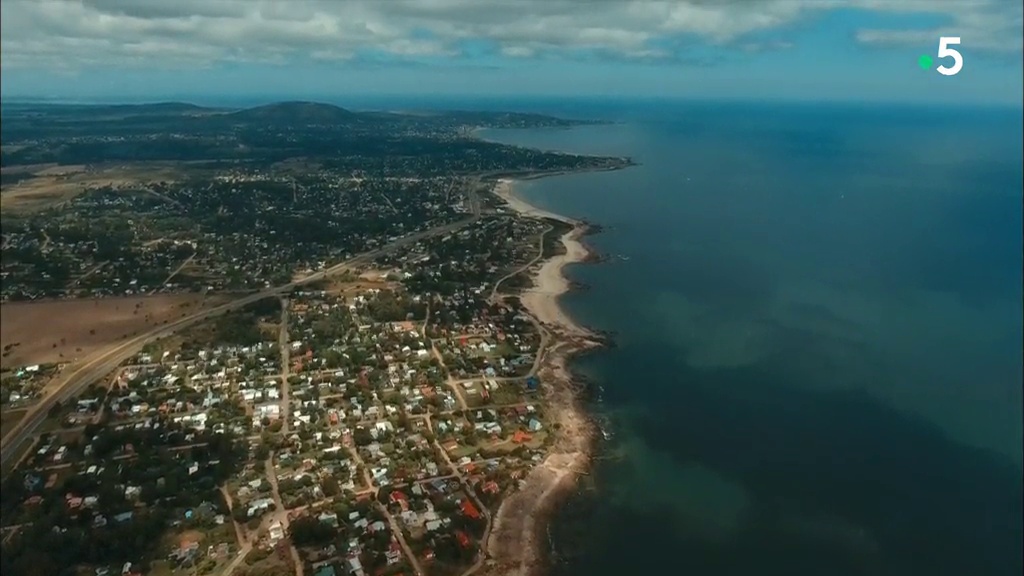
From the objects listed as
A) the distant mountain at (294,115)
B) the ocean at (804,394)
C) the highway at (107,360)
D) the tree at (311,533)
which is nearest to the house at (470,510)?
the ocean at (804,394)

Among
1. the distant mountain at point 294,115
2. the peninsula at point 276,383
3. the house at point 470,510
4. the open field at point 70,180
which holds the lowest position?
the house at point 470,510

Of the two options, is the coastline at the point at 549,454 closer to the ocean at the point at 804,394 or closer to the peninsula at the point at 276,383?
the peninsula at the point at 276,383

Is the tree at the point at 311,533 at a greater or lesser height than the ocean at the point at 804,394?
lesser

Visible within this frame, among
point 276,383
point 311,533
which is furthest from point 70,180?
point 311,533

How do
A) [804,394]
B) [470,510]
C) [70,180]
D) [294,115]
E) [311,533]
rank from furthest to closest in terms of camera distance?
[294,115] → [70,180] → [804,394] → [470,510] → [311,533]

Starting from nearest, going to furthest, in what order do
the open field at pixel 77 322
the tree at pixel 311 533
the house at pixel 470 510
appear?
the tree at pixel 311 533 → the house at pixel 470 510 → the open field at pixel 77 322

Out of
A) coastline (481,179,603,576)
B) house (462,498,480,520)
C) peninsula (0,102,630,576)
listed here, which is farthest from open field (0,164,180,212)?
house (462,498,480,520)

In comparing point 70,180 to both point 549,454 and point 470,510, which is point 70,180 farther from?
point 470,510

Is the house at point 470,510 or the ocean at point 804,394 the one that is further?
the house at point 470,510
